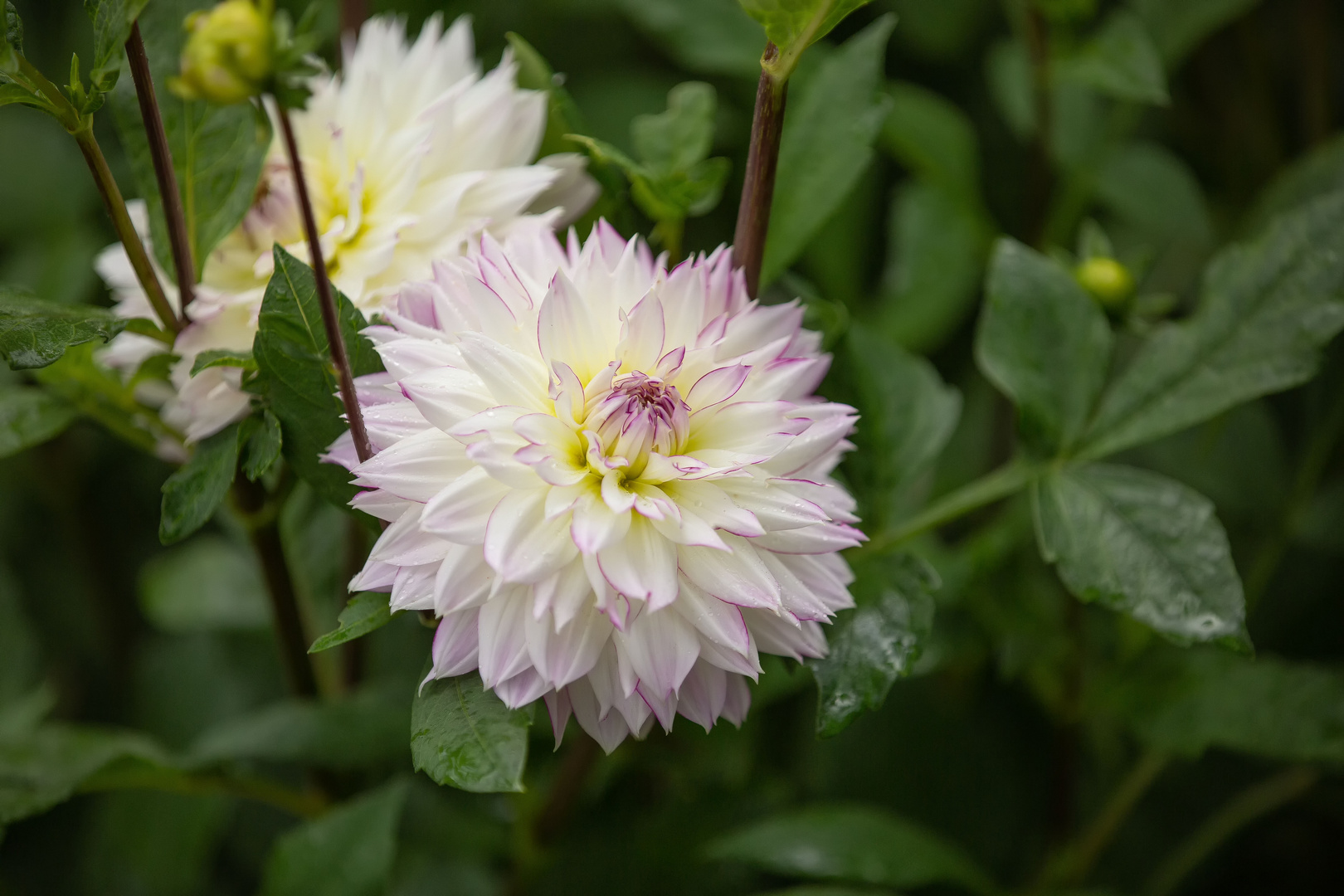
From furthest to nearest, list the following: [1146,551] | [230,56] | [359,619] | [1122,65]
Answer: [1122,65] → [1146,551] → [359,619] → [230,56]

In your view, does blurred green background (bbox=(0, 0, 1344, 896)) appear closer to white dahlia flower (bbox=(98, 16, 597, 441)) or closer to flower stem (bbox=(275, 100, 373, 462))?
white dahlia flower (bbox=(98, 16, 597, 441))

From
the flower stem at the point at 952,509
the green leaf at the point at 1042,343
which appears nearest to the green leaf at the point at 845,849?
the flower stem at the point at 952,509

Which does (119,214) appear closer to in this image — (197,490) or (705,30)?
(197,490)

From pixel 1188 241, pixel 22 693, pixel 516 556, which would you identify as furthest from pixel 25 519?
pixel 1188 241

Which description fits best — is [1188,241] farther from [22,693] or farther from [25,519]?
[25,519]

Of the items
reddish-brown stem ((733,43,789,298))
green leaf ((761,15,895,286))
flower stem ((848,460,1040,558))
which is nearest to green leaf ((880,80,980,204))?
green leaf ((761,15,895,286))

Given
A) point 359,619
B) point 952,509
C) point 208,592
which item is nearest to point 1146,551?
point 952,509
